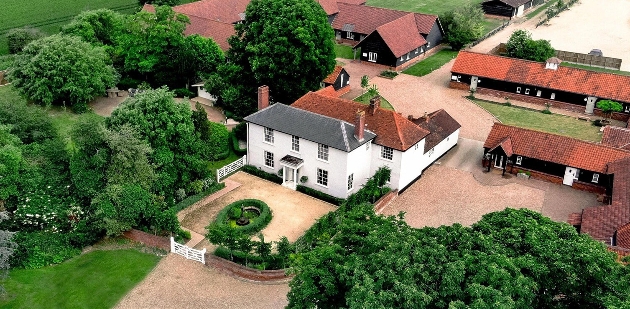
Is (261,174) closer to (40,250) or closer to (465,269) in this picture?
(40,250)

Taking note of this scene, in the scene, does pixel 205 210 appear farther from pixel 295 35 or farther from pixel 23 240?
pixel 295 35

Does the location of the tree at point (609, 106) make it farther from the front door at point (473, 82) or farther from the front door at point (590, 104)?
the front door at point (473, 82)

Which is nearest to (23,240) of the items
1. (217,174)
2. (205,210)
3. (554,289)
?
(205,210)

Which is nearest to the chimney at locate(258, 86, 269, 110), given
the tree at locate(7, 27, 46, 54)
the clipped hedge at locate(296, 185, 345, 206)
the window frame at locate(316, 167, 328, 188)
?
the clipped hedge at locate(296, 185, 345, 206)

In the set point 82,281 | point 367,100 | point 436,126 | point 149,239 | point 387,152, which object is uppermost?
point 436,126

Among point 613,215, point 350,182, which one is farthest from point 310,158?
point 613,215

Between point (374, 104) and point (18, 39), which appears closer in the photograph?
point (374, 104)
